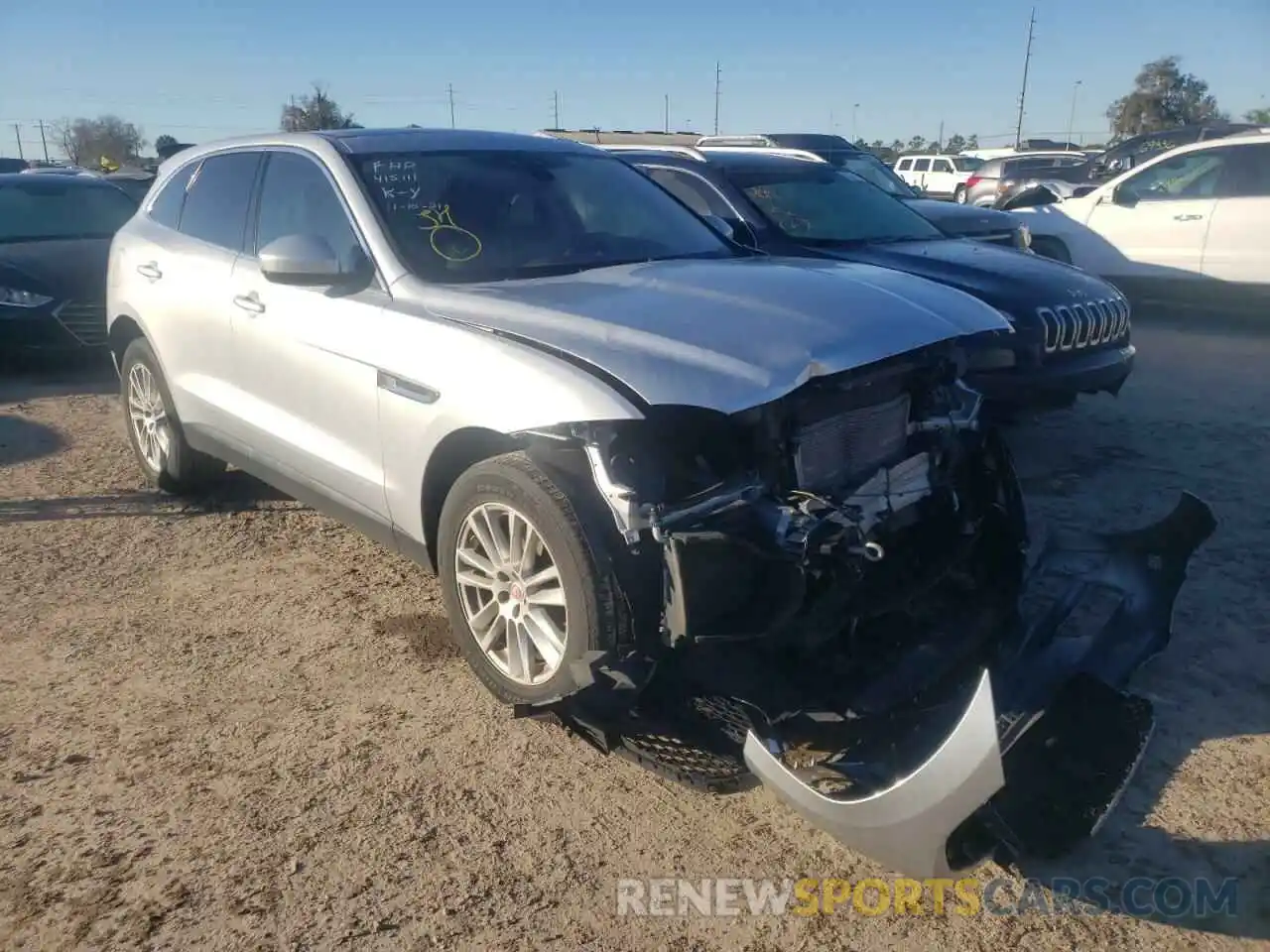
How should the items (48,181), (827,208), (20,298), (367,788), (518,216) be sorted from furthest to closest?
(48,181), (20,298), (827,208), (518,216), (367,788)

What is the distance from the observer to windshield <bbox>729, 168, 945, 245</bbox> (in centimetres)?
695

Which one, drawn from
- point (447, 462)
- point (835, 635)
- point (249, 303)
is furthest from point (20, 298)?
point (835, 635)

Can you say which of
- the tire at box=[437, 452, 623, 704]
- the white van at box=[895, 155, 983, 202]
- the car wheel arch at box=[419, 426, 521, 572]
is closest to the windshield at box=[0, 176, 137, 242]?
the car wheel arch at box=[419, 426, 521, 572]

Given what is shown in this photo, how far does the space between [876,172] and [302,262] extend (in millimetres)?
8576

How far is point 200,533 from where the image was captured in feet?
16.9

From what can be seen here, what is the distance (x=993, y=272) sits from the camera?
6.17 metres

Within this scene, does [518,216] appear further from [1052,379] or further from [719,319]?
[1052,379]

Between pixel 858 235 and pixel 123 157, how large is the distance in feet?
196

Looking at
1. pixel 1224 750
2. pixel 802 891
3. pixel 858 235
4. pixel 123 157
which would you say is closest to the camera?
pixel 802 891

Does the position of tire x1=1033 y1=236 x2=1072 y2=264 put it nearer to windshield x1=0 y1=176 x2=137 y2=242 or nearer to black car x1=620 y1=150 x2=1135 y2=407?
black car x1=620 y1=150 x2=1135 y2=407

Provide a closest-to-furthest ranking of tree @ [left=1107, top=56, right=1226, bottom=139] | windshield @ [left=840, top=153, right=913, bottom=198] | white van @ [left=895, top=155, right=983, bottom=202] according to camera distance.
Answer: windshield @ [left=840, top=153, right=913, bottom=198]
white van @ [left=895, top=155, right=983, bottom=202]
tree @ [left=1107, top=56, right=1226, bottom=139]

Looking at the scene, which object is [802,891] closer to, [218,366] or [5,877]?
[5,877]

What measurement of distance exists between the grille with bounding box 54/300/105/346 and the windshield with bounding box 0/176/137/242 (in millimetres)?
1033

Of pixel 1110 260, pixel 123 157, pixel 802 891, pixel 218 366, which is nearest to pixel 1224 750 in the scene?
pixel 802 891
